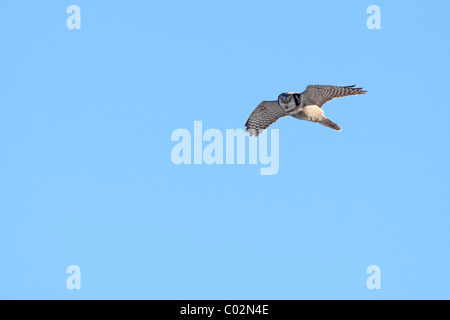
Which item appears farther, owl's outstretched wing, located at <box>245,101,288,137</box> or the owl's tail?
owl's outstretched wing, located at <box>245,101,288,137</box>

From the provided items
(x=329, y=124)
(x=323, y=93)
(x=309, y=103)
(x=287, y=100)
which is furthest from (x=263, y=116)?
(x=323, y=93)

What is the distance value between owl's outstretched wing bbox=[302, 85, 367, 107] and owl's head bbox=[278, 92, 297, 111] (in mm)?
246

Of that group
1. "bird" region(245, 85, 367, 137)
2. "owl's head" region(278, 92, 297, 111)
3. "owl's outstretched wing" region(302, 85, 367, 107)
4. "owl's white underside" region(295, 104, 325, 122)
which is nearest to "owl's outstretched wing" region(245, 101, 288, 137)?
"bird" region(245, 85, 367, 137)

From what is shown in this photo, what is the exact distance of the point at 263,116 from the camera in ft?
45.9

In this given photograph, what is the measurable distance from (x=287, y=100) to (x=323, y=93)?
731 millimetres

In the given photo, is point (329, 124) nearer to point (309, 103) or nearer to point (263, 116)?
point (309, 103)

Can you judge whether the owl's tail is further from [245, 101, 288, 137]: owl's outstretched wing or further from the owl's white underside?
[245, 101, 288, 137]: owl's outstretched wing

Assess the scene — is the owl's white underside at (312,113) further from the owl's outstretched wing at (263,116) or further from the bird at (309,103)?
the owl's outstretched wing at (263,116)

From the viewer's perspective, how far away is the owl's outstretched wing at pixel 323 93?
41.1ft

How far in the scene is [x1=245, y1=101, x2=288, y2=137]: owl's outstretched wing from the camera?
13.8 m
